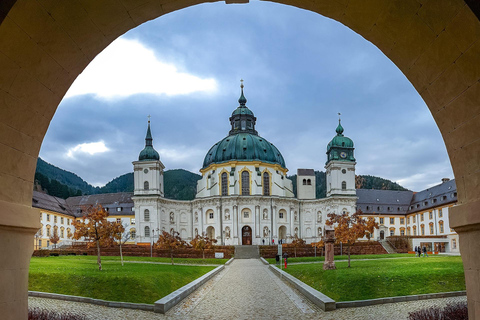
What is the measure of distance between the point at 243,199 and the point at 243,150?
11550mm

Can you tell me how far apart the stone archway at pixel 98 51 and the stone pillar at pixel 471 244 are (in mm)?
14

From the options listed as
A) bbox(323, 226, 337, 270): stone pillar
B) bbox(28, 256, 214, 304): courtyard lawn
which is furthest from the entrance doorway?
bbox(28, 256, 214, 304): courtyard lawn

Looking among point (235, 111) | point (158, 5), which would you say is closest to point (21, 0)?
point (158, 5)

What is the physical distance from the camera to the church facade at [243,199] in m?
89.6

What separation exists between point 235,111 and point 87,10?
335 feet

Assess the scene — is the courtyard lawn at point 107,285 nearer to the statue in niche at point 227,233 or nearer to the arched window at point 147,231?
the statue in niche at point 227,233

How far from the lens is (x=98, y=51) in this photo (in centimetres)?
709

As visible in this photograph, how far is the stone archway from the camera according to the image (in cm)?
553

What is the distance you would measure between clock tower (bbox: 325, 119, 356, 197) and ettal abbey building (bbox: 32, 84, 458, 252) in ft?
0.68

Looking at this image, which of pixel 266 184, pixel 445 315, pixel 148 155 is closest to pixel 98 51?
pixel 445 315

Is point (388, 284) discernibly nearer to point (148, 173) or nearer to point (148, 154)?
point (148, 173)

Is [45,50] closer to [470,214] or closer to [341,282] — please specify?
[470,214]

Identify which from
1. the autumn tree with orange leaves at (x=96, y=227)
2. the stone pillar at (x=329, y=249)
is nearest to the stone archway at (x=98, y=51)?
the stone pillar at (x=329, y=249)

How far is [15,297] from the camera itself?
20.2ft
